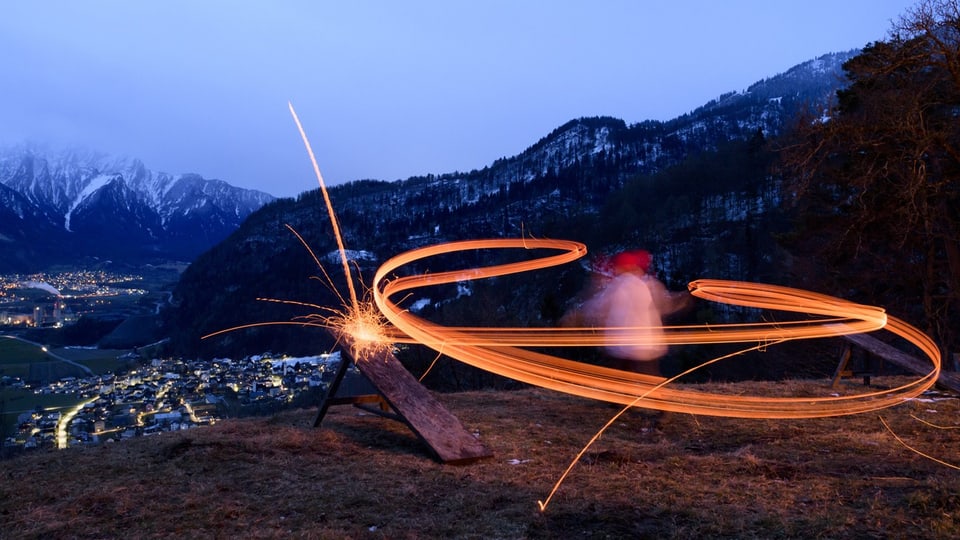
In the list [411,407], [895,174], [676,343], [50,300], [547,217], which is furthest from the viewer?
[547,217]

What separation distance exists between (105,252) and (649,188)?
15158cm

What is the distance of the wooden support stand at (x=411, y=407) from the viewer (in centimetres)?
698

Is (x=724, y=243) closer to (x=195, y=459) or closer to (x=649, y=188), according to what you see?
(x=649, y=188)

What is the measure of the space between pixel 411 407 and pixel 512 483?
2.32 meters

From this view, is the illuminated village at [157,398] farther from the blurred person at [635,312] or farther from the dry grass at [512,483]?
the blurred person at [635,312]

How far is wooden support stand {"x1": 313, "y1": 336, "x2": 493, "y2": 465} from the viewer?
6.98 meters

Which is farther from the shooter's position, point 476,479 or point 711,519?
point 476,479

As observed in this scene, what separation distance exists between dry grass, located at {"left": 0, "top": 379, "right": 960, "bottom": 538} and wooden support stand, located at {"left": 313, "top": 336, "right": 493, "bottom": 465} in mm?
221

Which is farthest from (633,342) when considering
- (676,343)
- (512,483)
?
(512,483)

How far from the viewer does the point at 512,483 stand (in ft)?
19.5

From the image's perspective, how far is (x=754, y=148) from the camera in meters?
61.5

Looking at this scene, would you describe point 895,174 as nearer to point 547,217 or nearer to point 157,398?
point 157,398

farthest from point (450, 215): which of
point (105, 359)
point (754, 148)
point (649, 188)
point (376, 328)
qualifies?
point (376, 328)

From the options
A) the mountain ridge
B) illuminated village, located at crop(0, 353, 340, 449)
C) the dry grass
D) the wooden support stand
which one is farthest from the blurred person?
illuminated village, located at crop(0, 353, 340, 449)
